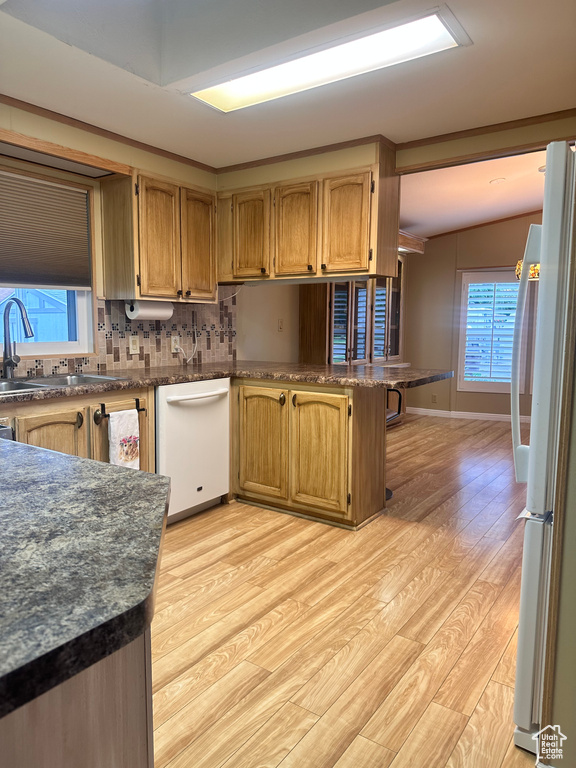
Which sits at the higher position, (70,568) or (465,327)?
(465,327)

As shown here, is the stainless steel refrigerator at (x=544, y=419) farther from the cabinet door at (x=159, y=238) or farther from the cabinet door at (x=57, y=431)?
the cabinet door at (x=159, y=238)

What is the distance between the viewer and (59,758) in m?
→ 0.68

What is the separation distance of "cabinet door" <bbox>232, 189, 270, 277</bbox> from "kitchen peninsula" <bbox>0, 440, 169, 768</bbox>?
2.87 meters

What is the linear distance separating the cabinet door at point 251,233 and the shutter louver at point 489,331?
426 centimetres

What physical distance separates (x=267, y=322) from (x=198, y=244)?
1.28m

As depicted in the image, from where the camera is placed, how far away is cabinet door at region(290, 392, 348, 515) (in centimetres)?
314

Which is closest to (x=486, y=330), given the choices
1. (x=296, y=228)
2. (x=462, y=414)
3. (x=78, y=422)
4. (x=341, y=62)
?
(x=462, y=414)

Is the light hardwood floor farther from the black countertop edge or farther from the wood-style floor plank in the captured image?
the black countertop edge

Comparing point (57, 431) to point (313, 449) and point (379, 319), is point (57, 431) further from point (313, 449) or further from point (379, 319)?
point (379, 319)

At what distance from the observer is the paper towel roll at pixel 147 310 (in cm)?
338

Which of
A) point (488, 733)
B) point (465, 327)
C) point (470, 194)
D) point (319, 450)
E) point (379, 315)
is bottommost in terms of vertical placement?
point (488, 733)

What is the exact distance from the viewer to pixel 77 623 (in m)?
0.54

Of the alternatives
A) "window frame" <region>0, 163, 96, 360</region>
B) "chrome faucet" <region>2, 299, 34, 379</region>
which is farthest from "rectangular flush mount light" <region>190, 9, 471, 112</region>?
"chrome faucet" <region>2, 299, 34, 379</region>

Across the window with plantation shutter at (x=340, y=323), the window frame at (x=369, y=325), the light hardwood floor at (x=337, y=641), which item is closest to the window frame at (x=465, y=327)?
the window frame at (x=369, y=325)
